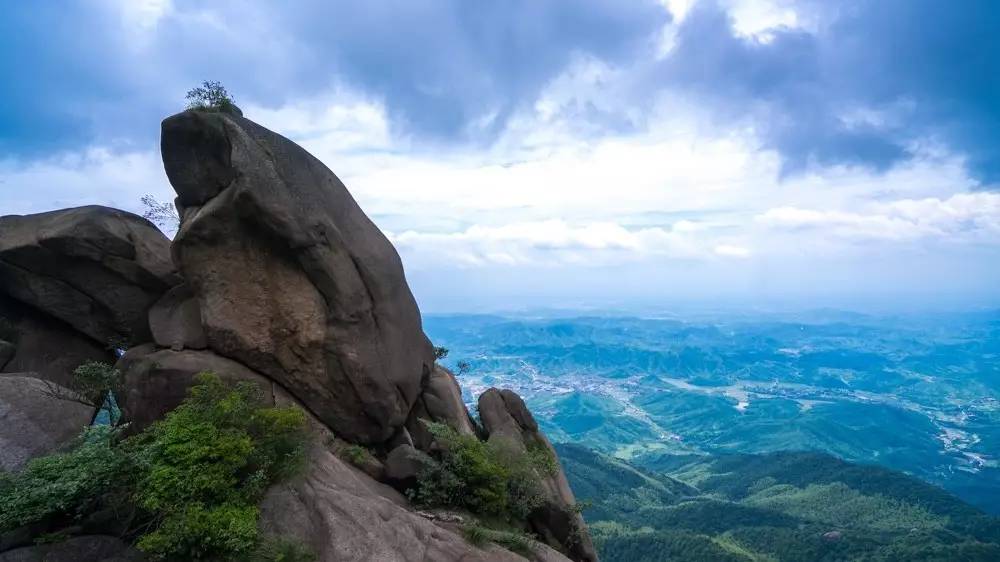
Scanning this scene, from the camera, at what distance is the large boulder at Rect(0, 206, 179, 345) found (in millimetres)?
21984

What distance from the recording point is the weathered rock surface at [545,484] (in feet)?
73.0

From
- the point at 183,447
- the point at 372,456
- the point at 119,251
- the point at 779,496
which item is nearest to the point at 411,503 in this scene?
the point at 372,456

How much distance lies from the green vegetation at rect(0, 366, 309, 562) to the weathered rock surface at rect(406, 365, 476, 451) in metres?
7.70

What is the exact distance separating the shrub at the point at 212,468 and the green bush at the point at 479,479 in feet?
17.9

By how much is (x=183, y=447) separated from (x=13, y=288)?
17210 millimetres

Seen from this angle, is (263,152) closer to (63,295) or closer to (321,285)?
(321,285)

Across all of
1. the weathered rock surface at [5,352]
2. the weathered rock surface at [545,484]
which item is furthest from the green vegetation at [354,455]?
the weathered rock surface at [5,352]

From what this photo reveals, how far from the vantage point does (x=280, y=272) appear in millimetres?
19797

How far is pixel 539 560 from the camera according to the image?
697 inches

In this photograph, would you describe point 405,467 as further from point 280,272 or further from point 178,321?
point 178,321

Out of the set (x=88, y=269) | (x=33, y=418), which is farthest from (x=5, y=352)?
(x=33, y=418)

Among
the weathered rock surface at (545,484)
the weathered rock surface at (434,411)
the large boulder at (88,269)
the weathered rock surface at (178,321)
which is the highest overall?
the large boulder at (88,269)

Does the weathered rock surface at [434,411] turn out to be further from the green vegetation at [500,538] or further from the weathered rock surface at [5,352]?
the weathered rock surface at [5,352]

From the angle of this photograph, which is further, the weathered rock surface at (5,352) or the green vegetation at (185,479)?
the weathered rock surface at (5,352)
